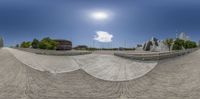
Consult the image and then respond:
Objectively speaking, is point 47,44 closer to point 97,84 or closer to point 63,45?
point 63,45

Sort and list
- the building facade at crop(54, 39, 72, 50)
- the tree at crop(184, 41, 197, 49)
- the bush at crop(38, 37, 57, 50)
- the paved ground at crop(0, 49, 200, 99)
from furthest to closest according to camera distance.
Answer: the building facade at crop(54, 39, 72, 50), the bush at crop(38, 37, 57, 50), the tree at crop(184, 41, 197, 49), the paved ground at crop(0, 49, 200, 99)

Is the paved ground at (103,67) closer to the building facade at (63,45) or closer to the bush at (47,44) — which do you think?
the bush at (47,44)

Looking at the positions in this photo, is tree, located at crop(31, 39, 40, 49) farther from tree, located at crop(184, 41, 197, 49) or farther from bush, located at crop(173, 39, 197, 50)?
tree, located at crop(184, 41, 197, 49)

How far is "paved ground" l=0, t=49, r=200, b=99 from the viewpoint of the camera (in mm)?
14883

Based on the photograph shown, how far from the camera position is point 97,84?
1797 cm

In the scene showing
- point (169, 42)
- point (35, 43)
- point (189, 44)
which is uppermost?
point (169, 42)

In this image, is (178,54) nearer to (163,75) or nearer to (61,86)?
(163,75)

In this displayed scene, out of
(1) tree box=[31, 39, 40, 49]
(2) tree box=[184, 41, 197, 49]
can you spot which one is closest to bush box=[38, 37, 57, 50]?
(1) tree box=[31, 39, 40, 49]

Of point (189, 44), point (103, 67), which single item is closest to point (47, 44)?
point (103, 67)

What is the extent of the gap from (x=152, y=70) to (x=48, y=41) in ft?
136

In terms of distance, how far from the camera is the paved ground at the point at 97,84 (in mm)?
14883

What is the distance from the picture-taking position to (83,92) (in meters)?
15.9

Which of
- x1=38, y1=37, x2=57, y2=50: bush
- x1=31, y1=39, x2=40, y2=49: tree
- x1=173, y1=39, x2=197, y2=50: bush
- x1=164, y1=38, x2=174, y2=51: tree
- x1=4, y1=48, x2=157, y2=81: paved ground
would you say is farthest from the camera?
x1=31, y1=39, x2=40, y2=49: tree

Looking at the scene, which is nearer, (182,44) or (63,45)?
(182,44)
